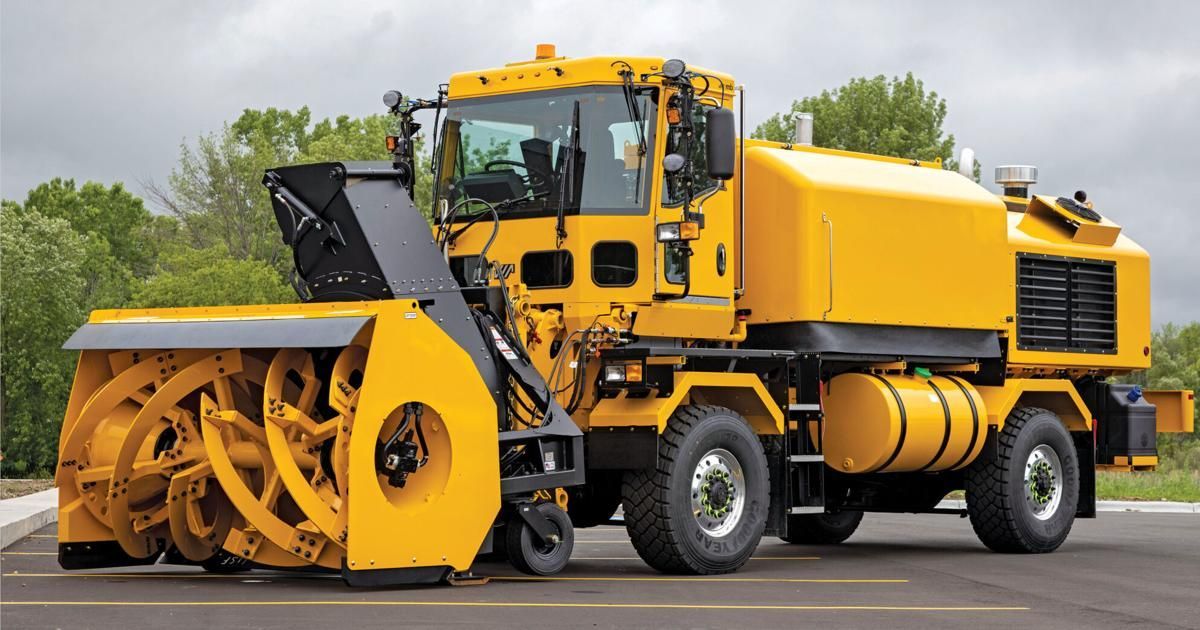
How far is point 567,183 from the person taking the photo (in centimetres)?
1325

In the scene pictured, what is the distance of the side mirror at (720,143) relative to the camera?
12.6m

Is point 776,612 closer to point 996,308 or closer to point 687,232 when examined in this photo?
point 687,232

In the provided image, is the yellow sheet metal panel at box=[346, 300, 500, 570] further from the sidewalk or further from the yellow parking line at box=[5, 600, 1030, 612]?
the sidewalk

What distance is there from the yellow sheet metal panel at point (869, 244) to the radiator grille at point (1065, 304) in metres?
0.41

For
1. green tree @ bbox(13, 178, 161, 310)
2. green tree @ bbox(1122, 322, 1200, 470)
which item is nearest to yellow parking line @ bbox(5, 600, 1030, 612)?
green tree @ bbox(1122, 322, 1200, 470)

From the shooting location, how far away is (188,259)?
181 feet

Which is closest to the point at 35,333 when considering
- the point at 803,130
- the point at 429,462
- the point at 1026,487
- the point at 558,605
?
the point at 803,130

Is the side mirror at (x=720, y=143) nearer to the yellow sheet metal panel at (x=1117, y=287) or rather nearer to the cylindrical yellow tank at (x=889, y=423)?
the cylindrical yellow tank at (x=889, y=423)

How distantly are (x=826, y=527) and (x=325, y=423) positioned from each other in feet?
27.2

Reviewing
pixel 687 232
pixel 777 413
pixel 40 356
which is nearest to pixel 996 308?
pixel 777 413

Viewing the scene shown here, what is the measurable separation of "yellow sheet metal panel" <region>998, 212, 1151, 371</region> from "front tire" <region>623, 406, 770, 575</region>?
4.57 meters

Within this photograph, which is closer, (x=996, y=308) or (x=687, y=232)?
(x=687, y=232)

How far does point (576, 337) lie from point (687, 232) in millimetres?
1145

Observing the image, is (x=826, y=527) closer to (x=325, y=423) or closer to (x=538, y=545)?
(x=538, y=545)
